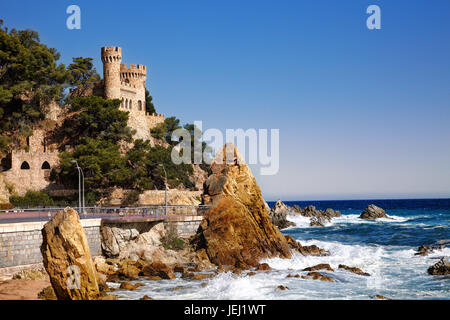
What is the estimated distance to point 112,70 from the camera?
61.8 meters

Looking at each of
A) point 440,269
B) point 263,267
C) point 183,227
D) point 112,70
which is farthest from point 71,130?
point 440,269

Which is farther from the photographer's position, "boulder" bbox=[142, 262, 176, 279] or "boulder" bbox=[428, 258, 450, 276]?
"boulder" bbox=[428, 258, 450, 276]

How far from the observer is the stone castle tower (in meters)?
61.5

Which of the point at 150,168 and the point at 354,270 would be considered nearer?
the point at 354,270

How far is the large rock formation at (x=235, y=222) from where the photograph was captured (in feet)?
84.9

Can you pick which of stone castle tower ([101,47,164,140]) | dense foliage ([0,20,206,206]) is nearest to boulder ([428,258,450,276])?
dense foliage ([0,20,206,206])

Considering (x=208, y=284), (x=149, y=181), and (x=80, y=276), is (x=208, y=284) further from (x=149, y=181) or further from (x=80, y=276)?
(x=149, y=181)

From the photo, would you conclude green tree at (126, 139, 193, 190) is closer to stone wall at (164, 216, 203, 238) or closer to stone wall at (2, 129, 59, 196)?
stone wall at (2, 129, 59, 196)

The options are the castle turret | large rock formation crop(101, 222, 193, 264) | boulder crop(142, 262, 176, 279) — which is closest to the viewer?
boulder crop(142, 262, 176, 279)

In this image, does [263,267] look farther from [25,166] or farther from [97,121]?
[97,121]

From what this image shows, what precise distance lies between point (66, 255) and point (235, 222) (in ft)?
44.4

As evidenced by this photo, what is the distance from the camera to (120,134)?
5612cm

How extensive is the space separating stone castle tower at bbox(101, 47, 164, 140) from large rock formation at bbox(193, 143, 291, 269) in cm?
3261
